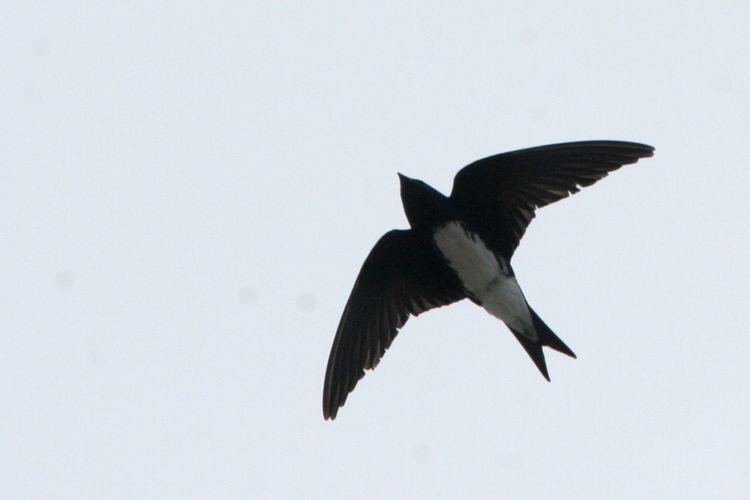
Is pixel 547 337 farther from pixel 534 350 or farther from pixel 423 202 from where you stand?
pixel 423 202

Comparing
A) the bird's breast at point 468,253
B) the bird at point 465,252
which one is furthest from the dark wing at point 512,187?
the bird's breast at point 468,253

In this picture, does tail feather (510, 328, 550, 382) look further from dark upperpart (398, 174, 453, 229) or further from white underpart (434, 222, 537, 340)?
dark upperpart (398, 174, 453, 229)

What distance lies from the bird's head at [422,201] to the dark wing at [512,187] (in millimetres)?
176

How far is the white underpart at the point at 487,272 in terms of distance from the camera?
8.01 metres

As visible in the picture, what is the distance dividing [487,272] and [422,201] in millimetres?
544

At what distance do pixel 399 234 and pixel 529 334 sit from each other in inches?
39.5

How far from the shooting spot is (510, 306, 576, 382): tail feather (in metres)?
7.90

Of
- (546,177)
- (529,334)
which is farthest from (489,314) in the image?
(546,177)

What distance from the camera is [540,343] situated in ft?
26.2

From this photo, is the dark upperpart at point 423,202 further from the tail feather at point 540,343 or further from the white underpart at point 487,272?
the tail feather at point 540,343

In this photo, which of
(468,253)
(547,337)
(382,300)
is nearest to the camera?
(547,337)

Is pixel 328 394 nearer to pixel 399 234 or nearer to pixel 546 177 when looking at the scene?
pixel 399 234

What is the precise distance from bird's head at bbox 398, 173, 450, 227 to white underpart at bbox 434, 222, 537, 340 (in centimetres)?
9

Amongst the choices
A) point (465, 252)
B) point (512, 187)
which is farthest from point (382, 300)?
point (512, 187)
